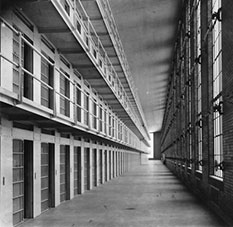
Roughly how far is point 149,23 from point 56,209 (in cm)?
1128

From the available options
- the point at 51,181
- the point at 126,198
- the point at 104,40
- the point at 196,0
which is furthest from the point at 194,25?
the point at 51,181

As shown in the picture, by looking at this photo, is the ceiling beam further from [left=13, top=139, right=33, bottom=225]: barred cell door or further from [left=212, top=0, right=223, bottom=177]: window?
[left=212, top=0, right=223, bottom=177]: window

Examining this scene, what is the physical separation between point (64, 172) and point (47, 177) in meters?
2.09

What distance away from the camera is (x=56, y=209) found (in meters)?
11.2

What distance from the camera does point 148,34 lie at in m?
21.3

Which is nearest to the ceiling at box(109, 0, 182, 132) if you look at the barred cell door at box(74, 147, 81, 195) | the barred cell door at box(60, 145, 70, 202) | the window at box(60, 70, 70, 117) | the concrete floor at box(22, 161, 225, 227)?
the window at box(60, 70, 70, 117)

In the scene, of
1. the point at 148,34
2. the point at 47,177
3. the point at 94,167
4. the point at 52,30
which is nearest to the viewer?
the point at 52,30

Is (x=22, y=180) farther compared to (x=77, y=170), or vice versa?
(x=77, y=170)

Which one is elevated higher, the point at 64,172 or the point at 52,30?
→ the point at 52,30

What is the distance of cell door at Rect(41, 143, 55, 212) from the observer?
11000 millimetres

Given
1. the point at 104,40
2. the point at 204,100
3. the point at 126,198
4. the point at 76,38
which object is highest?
the point at 104,40

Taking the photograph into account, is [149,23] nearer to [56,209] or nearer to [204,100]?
[204,100]

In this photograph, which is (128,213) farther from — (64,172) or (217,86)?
(217,86)

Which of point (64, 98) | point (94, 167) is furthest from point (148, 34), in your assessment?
point (64, 98)
